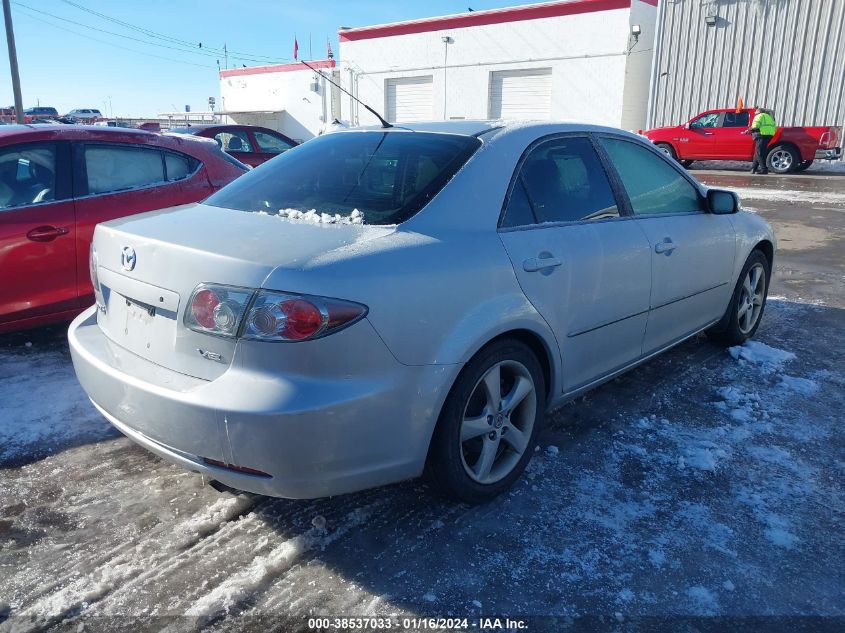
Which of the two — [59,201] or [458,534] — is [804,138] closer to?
[59,201]

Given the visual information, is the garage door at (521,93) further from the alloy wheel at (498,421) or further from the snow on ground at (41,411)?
the alloy wheel at (498,421)

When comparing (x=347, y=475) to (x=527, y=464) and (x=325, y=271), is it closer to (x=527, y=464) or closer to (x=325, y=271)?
(x=325, y=271)

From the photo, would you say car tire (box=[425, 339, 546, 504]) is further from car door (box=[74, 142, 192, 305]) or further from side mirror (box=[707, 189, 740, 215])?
car door (box=[74, 142, 192, 305])

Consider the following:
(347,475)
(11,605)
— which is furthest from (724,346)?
(11,605)

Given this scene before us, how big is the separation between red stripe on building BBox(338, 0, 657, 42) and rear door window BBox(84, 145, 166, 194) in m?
22.9

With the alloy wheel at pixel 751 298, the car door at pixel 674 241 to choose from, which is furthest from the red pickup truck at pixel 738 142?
the car door at pixel 674 241

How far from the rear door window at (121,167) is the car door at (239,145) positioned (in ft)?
22.5

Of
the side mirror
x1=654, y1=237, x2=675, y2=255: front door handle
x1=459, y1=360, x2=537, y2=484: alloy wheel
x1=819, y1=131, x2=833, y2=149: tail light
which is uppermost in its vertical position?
x1=819, y1=131, x2=833, y2=149: tail light

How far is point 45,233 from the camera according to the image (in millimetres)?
4266

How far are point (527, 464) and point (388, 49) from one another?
1200 inches

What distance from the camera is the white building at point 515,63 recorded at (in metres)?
24.5

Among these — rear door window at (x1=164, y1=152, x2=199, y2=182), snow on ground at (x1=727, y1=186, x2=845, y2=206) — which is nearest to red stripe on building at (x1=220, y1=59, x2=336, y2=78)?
snow on ground at (x1=727, y1=186, x2=845, y2=206)

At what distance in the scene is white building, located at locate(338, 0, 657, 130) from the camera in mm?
24469

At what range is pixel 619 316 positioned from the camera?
338 cm
